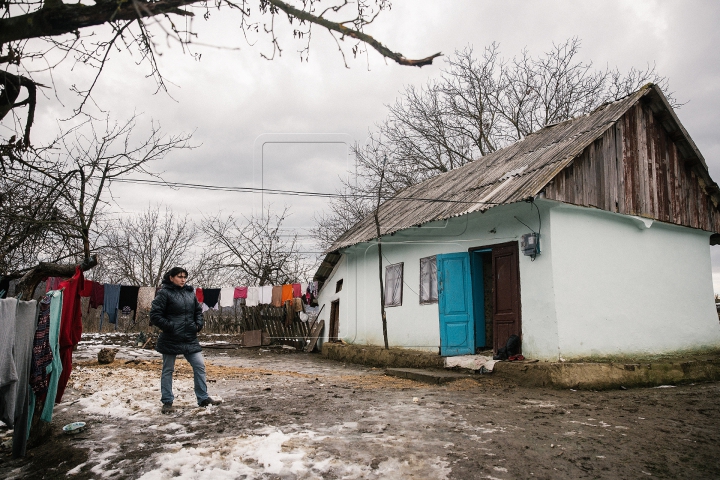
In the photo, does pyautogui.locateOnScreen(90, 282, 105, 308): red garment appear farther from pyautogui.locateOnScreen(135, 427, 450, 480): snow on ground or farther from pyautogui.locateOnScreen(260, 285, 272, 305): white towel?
pyautogui.locateOnScreen(135, 427, 450, 480): snow on ground

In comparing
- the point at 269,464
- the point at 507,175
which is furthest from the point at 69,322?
the point at 507,175

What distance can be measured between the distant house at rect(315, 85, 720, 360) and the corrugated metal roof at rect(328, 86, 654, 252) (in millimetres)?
48

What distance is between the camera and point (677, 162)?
10789mm

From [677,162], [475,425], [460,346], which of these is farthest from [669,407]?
[677,162]

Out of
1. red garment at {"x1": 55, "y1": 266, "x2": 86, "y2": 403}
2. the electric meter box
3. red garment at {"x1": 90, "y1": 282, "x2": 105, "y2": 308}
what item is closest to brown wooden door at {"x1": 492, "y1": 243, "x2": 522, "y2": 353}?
the electric meter box

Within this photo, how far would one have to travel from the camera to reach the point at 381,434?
15.4 feet

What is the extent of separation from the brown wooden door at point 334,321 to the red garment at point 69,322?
1115 centimetres

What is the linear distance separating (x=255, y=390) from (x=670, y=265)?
316 inches

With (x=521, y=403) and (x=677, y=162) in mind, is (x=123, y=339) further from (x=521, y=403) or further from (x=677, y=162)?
(x=677, y=162)

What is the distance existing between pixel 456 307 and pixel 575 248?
2559 millimetres

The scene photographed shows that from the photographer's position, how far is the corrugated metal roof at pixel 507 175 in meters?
9.03

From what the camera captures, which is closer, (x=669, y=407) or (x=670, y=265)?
(x=669, y=407)

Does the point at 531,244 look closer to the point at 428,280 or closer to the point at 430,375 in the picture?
the point at 430,375

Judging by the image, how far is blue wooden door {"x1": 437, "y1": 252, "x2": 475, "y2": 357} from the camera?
10.2 meters
